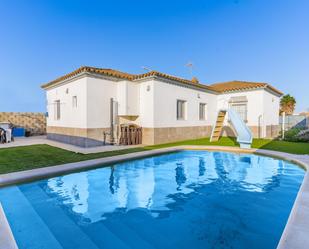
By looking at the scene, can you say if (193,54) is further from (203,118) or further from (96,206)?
(96,206)

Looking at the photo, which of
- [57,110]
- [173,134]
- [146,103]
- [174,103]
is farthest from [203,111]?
[57,110]

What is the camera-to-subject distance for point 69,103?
12883mm

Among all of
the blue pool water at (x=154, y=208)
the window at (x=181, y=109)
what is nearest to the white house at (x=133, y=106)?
the window at (x=181, y=109)

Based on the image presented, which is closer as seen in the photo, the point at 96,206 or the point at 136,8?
the point at 96,206

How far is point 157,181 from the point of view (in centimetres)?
621

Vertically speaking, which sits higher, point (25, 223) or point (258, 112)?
point (258, 112)

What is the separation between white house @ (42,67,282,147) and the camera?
1154cm

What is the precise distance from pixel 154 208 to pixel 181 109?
1103 centimetres

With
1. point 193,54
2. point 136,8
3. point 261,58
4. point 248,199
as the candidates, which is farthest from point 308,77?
point 248,199

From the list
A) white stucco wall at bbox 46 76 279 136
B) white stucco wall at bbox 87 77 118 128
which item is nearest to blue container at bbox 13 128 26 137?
white stucco wall at bbox 46 76 279 136

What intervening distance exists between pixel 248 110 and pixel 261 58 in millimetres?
5348

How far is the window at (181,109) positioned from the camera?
14.3 metres

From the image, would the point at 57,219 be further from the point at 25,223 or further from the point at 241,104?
the point at 241,104

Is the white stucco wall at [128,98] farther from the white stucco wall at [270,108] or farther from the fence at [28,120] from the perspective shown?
the fence at [28,120]
